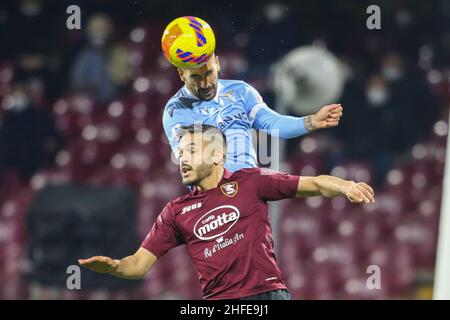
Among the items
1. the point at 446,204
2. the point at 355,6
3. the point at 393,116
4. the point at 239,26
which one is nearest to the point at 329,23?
the point at 355,6

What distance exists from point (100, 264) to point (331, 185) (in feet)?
3.73

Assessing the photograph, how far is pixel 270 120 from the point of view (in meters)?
5.49

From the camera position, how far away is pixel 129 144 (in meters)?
10.7

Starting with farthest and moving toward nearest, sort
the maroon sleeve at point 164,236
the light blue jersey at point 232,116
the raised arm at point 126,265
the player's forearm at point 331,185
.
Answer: the light blue jersey at point 232,116
the maroon sleeve at point 164,236
the raised arm at point 126,265
the player's forearm at point 331,185

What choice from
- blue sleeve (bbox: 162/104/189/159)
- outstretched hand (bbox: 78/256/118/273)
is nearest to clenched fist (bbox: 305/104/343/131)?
blue sleeve (bbox: 162/104/189/159)

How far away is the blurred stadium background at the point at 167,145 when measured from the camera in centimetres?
996

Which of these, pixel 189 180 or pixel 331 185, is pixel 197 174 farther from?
pixel 331 185

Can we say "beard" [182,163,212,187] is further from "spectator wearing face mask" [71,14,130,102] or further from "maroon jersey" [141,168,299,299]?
"spectator wearing face mask" [71,14,130,102]

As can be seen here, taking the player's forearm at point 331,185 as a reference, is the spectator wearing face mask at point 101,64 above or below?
above

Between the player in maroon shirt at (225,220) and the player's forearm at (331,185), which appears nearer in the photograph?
the player's forearm at (331,185)

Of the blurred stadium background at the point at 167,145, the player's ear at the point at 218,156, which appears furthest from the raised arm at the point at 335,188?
the blurred stadium background at the point at 167,145

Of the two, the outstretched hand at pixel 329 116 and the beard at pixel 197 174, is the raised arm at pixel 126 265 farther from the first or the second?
the outstretched hand at pixel 329 116
